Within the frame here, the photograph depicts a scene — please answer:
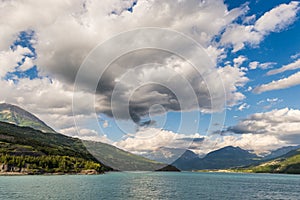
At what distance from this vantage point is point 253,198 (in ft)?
411

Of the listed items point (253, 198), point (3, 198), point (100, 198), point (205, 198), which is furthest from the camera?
point (253, 198)

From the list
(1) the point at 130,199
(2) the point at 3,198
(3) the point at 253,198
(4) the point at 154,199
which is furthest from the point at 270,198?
(2) the point at 3,198

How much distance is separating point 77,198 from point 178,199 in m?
40.9

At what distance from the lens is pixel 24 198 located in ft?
328

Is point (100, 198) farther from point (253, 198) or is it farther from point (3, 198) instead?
point (253, 198)

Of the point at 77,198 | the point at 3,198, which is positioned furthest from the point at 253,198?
the point at 3,198

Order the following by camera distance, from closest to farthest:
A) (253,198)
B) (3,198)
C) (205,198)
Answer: (3,198) < (205,198) < (253,198)

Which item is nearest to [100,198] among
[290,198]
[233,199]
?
[233,199]

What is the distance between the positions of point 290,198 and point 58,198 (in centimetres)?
10880

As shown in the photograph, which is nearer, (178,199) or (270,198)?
(178,199)

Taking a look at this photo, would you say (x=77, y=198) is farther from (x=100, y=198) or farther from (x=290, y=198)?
(x=290, y=198)

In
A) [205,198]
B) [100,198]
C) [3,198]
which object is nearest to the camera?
[3,198]

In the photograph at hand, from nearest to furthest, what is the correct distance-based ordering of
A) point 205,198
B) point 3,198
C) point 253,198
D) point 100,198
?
1. point 3,198
2. point 100,198
3. point 205,198
4. point 253,198

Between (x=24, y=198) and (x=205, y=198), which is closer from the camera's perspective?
(x=24, y=198)
